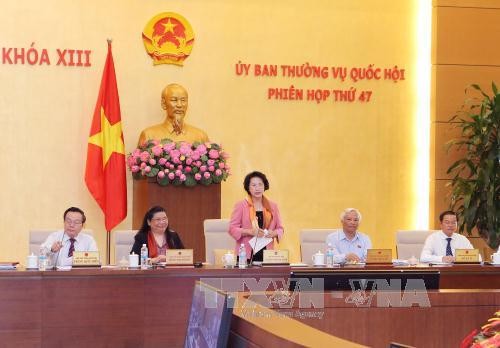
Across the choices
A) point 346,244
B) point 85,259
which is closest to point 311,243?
point 346,244

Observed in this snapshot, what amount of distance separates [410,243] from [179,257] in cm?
233

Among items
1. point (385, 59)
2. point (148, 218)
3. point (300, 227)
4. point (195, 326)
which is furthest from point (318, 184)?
point (195, 326)

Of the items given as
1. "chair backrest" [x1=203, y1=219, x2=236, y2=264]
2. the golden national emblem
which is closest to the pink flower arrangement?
Answer: "chair backrest" [x1=203, y1=219, x2=236, y2=264]

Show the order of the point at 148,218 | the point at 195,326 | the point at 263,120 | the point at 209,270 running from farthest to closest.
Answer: the point at 263,120, the point at 148,218, the point at 209,270, the point at 195,326

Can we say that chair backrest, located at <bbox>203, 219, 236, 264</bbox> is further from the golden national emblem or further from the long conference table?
the golden national emblem

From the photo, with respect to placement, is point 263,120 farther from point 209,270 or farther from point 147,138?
point 209,270

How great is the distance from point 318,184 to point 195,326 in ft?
20.6

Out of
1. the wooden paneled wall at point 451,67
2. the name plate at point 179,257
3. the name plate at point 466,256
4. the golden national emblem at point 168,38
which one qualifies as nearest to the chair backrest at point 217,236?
the name plate at point 179,257

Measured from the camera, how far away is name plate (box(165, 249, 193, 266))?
6086mm

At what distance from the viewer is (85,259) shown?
19.5 feet

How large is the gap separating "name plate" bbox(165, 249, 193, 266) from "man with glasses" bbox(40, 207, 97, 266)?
69 centimetres

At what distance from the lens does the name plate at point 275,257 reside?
6.26 meters

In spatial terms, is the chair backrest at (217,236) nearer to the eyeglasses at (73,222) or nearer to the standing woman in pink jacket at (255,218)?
the standing woman in pink jacket at (255,218)

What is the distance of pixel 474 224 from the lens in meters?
8.93
